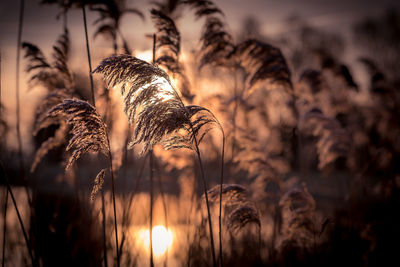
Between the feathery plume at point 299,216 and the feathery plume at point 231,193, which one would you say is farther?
the feathery plume at point 299,216

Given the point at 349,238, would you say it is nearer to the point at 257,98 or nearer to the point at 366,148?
the point at 257,98

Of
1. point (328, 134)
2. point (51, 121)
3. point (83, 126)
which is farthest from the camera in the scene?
point (328, 134)

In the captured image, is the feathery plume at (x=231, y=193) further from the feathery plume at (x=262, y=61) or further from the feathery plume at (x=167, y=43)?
the feathery plume at (x=262, y=61)

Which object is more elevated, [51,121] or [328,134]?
[328,134]

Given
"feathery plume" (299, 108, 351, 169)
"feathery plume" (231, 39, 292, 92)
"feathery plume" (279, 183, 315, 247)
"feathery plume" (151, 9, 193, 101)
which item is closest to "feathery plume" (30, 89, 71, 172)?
"feathery plume" (151, 9, 193, 101)

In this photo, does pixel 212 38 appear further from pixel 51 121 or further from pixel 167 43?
pixel 51 121

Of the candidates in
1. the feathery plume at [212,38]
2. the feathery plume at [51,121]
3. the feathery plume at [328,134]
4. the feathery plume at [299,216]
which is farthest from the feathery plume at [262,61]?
the feathery plume at [51,121]

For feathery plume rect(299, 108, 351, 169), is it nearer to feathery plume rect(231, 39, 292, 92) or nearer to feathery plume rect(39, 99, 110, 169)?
feathery plume rect(231, 39, 292, 92)

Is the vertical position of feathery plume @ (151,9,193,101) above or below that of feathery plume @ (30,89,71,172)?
above

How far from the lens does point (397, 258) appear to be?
425cm

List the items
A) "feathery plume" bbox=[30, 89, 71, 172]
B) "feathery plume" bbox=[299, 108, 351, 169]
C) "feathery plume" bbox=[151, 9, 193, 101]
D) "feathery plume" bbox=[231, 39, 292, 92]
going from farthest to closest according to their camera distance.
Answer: "feathery plume" bbox=[299, 108, 351, 169] → "feathery plume" bbox=[231, 39, 292, 92] → "feathery plume" bbox=[30, 89, 71, 172] → "feathery plume" bbox=[151, 9, 193, 101]

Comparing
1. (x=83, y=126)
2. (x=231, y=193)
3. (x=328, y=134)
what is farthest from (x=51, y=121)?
(x=328, y=134)

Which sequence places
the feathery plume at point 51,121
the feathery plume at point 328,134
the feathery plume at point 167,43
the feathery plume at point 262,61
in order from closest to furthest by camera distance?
1. the feathery plume at point 167,43
2. the feathery plume at point 51,121
3. the feathery plume at point 262,61
4. the feathery plume at point 328,134

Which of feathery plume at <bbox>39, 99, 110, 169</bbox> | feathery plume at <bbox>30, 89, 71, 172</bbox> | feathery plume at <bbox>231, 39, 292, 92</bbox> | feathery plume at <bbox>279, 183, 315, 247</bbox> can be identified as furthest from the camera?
feathery plume at <bbox>231, 39, 292, 92</bbox>
